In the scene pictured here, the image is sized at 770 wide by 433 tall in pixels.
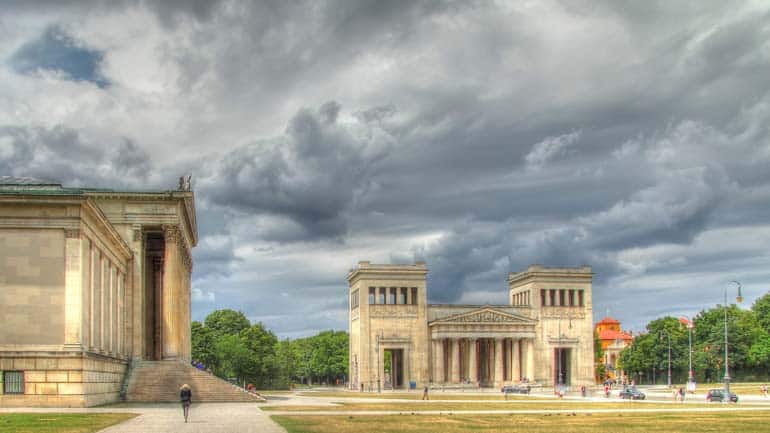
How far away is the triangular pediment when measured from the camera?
15088cm

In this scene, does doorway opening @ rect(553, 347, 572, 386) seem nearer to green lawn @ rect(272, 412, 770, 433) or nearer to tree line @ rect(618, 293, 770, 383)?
tree line @ rect(618, 293, 770, 383)

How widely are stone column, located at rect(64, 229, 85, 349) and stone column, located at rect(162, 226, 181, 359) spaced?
1974 cm

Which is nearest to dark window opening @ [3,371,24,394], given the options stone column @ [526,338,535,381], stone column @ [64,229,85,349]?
stone column @ [64,229,85,349]

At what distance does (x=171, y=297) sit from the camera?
229 ft

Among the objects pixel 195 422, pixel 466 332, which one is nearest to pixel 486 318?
pixel 466 332

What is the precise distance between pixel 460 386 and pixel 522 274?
28310 mm

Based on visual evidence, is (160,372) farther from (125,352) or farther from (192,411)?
(192,411)

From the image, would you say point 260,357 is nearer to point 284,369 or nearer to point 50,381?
point 284,369

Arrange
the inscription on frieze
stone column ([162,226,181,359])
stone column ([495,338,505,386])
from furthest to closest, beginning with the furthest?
stone column ([495,338,505,386]), the inscription on frieze, stone column ([162,226,181,359])

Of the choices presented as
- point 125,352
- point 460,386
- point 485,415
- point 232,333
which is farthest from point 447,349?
Answer: point 485,415

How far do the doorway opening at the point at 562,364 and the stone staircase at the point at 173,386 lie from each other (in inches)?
3952

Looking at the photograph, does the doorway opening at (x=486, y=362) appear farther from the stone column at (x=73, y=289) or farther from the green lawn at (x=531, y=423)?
the stone column at (x=73, y=289)

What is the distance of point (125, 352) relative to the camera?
68.1 meters

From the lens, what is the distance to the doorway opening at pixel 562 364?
157 m
